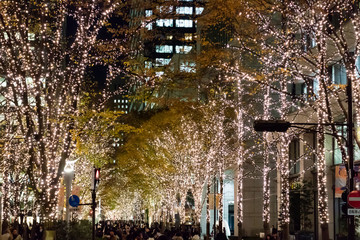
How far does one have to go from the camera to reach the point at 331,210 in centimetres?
2719

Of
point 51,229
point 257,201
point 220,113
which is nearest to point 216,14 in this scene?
point 51,229

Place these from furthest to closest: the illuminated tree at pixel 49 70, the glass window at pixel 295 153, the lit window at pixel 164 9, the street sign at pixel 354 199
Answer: the glass window at pixel 295 153
the lit window at pixel 164 9
the illuminated tree at pixel 49 70
the street sign at pixel 354 199

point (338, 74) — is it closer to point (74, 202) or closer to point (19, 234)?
point (74, 202)

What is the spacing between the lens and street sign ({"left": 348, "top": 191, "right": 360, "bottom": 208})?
13259 millimetres

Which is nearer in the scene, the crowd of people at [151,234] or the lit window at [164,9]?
the lit window at [164,9]

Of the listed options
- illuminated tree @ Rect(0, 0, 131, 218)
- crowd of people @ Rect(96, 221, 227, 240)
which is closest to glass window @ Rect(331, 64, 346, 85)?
crowd of people @ Rect(96, 221, 227, 240)

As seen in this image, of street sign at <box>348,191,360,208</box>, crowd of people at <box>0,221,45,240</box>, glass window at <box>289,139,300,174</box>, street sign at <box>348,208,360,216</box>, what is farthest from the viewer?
glass window at <box>289,139,300,174</box>

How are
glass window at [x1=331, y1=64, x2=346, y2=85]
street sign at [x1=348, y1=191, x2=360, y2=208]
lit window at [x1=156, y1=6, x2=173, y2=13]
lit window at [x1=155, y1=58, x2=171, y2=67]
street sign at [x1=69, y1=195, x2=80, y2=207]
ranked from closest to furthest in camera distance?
street sign at [x1=348, y1=191, x2=360, y2=208]
lit window at [x1=156, y1=6, x2=173, y2=13]
street sign at [x1=69, y1=195, x2=80, y2=207]
lit window at [x1=155, y1=58, x2=171, y2=67]
glass window at [x1=331, y1=64, x2=346, y2=85]

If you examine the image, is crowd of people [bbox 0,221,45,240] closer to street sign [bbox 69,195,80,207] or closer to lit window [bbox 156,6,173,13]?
street sign [bbox 69,195,80,207]

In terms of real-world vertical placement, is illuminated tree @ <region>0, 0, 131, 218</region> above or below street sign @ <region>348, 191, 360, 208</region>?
above

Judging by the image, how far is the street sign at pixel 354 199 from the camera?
1326cm

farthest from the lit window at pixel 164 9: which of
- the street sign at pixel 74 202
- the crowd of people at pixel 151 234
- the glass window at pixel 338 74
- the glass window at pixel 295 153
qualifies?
the glass window at pixel 295 153

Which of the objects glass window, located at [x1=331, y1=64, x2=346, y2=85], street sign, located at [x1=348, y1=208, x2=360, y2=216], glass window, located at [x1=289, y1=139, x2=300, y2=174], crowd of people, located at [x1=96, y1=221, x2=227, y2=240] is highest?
glass window, located at [x1=331, y1=64, x2=346, y2=85]

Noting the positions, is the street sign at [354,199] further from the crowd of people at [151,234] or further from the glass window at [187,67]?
the glass window at [187,67]
